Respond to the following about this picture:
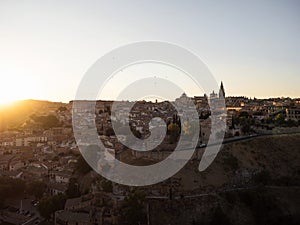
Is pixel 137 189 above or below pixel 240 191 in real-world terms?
above

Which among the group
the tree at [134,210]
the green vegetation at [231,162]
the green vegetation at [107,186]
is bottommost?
the tree at [134,210]

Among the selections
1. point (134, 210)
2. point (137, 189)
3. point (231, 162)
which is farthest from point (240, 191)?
point (134, 210)

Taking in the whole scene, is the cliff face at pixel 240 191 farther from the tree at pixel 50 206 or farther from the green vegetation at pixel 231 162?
the tree at pixel 50 206

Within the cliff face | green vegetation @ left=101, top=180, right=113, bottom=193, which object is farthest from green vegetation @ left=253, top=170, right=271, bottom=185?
green vegetation @ left=101, top=180, right=113, bottom=193

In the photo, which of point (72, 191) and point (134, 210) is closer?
point (134, 210)

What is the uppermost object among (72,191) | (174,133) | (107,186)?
(174,133)

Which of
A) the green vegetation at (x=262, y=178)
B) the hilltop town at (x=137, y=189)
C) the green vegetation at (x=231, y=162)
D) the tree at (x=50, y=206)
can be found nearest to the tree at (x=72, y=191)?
the hilltop town at (x=137, y=189)

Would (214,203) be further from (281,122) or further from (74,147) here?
(281,122)

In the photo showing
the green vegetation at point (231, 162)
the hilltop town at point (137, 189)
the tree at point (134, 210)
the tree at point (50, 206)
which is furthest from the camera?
the green vegetation at point (231, 162)

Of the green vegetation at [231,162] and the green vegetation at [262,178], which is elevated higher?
the green vegetation at [231,162]

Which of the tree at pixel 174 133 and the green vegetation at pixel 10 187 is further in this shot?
the tree at pixel 174 133

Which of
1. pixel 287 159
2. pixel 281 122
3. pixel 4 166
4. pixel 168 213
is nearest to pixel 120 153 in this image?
pixel 168 213

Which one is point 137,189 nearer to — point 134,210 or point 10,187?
point 134,210
